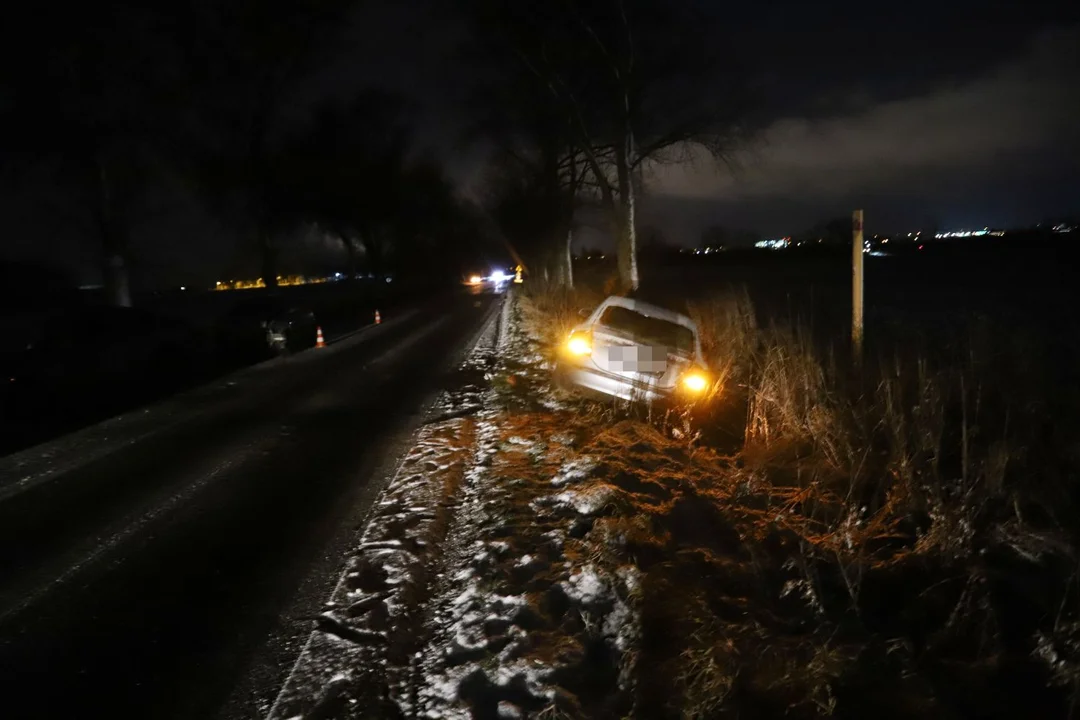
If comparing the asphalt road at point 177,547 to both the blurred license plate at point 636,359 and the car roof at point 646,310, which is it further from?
the car roof at point 646,310

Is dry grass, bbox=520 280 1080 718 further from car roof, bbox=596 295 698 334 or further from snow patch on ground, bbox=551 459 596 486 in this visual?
car roof, bbox=596 295 698 334

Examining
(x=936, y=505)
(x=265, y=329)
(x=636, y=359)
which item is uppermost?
(x=636, y=359)

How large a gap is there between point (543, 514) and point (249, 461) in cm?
383

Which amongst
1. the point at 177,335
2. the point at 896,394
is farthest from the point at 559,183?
the point at 896,394

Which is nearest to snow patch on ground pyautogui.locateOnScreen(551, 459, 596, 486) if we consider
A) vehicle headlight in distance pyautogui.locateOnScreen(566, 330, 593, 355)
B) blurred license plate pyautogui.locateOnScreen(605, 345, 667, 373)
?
blurred license plate pyautogui.locateOnScreen(605, 345, 667, 373)

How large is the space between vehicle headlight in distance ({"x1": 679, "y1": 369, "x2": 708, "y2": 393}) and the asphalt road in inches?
138

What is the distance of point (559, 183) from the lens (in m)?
31.9

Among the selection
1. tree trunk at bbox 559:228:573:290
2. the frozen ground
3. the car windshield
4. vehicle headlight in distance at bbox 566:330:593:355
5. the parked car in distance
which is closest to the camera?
the frozen ground

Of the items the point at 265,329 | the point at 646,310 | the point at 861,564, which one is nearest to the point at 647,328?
the point at 646,310

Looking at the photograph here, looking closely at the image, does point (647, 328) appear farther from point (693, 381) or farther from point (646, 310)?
point (693, 381)

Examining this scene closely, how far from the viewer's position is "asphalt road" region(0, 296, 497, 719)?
3945 millimetres

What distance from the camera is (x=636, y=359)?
30.1ft

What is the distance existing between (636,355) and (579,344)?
845 millimetres

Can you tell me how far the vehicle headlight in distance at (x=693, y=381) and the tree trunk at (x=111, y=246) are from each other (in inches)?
722
